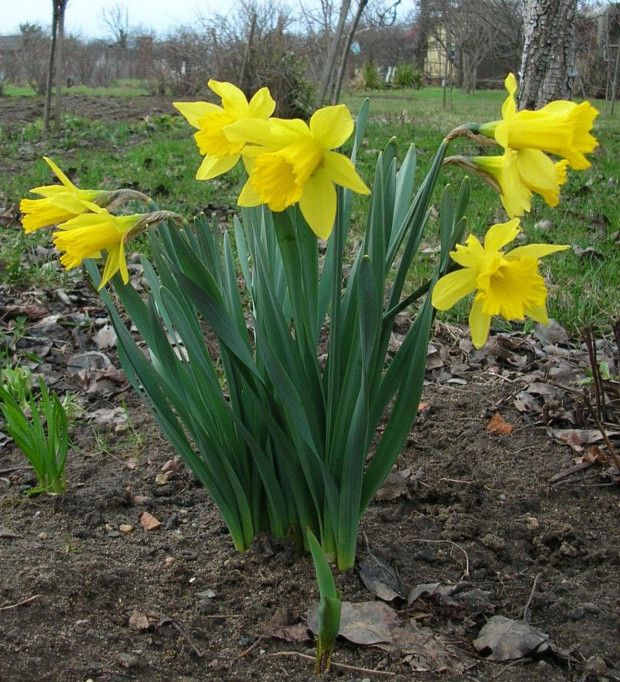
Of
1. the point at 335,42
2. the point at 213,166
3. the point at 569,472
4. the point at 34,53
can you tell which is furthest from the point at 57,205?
the point at 34,53

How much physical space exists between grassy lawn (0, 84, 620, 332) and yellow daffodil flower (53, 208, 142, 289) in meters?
2.13

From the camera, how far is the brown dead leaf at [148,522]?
5.98 feet

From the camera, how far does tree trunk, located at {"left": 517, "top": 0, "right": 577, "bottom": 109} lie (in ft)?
20.8

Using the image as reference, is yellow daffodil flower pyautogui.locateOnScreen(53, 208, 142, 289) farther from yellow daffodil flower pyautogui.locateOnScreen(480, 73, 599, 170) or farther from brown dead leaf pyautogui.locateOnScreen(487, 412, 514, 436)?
brown dead leaf pyautogui.locateOnScreen(487, 412, 514, 436)

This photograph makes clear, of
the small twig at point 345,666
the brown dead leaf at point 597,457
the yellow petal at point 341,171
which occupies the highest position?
the yellow petal at point 341,171

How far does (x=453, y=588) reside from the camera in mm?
1549

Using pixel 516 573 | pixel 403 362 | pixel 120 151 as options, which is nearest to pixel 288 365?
pixel 403 362

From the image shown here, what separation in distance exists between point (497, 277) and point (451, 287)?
0.08m

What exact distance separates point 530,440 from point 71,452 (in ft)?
4.69

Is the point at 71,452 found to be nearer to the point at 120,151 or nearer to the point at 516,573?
the point at 516,573

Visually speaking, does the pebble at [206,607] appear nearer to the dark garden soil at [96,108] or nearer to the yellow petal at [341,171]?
the yellow petal at [341,171]

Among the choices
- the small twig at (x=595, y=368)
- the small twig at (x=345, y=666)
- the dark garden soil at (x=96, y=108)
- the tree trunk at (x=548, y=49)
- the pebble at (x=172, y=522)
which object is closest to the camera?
the small twig at (x=345, y=666)

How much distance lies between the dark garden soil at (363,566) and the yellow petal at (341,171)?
33.4 inches

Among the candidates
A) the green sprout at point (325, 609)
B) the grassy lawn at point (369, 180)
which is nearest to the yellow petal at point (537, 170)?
the green sprout at point (325, 609)
